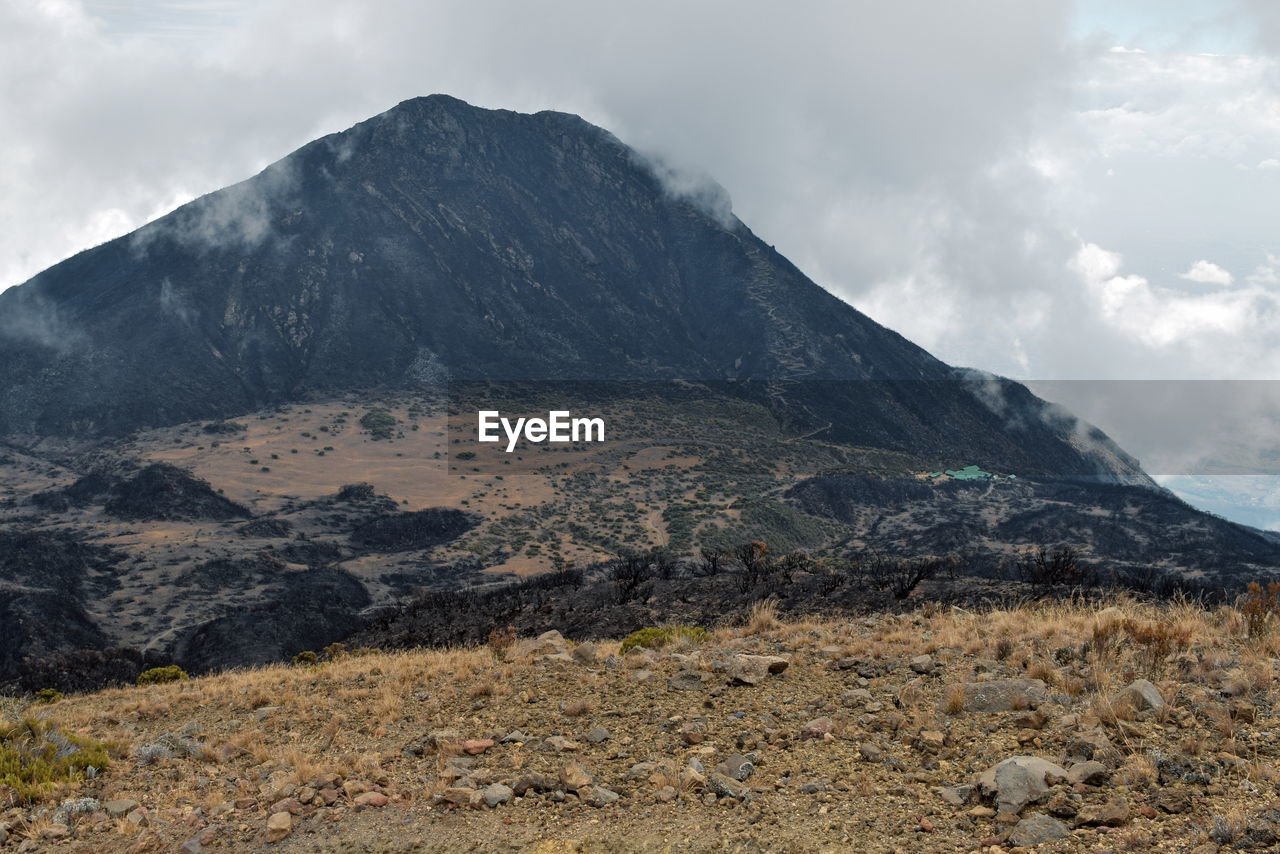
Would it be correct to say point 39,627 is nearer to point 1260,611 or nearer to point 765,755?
point 765,755

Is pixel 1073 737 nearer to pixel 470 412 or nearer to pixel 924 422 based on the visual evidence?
pixel 470 412

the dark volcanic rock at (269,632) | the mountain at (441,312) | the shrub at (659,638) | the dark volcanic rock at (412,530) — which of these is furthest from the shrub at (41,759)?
the mountain at (441,312)

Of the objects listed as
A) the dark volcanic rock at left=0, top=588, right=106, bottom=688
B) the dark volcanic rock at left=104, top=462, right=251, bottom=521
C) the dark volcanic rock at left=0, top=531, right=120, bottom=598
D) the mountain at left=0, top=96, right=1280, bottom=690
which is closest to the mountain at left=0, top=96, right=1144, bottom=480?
the mountain at left=0, top=96, right=1280, bottom=690

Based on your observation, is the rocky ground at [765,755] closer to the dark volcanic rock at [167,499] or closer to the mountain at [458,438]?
the mountain at [458,438]

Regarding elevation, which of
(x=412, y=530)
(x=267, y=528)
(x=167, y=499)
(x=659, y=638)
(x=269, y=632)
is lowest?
(x=269, y=632)

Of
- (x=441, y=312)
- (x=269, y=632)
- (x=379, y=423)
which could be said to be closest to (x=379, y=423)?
(x=379, y=423)
